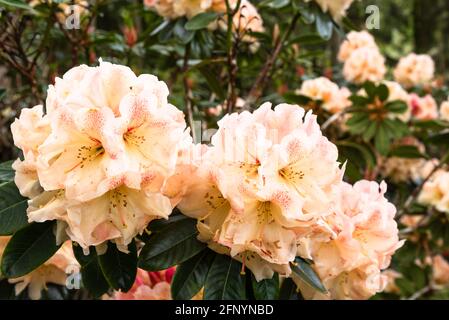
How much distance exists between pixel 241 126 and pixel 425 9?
676cm

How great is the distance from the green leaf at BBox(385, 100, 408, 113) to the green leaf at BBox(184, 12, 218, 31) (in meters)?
0.91

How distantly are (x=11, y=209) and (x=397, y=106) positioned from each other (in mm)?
1661

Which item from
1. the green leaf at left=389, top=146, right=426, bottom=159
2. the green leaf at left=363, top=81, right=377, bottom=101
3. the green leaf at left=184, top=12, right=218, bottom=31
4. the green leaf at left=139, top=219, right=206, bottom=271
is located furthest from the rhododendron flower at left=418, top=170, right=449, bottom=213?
the green leaf at left=139, top=219, right=206, bottom=271

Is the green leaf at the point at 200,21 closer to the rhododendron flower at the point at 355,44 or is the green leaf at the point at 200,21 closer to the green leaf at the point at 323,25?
the green leaf at the point at 323,25

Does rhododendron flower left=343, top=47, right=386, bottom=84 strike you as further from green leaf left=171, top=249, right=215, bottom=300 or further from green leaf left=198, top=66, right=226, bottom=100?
green leaf left=171, top=249, right=215, bottom=300

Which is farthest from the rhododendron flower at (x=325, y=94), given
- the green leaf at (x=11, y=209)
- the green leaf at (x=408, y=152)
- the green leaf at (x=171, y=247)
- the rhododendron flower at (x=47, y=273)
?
the green leaf at (x=11, y=209)

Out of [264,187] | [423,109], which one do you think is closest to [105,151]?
[264,187]

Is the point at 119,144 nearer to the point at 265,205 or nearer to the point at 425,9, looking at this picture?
the point at 265,205

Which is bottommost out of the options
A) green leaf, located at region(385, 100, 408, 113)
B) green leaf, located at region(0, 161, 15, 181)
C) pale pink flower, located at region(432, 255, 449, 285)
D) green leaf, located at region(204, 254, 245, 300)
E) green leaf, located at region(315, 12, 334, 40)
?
pale pink flower, located at region(432, 255, 449, 285)

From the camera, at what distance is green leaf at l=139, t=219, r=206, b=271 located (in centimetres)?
102

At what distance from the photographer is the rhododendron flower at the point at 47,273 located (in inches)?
50.7
